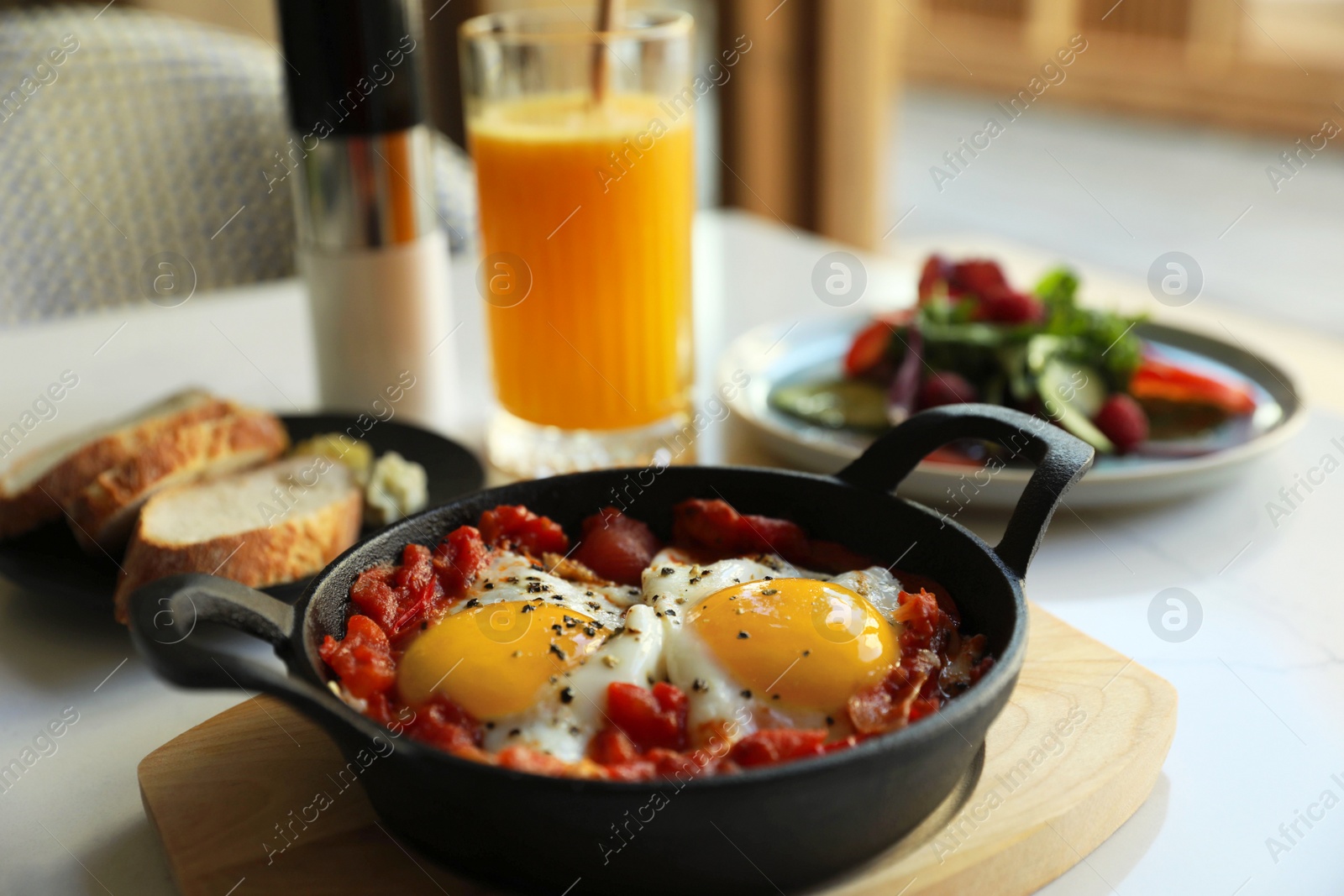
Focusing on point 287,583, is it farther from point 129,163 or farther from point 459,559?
point 129,163

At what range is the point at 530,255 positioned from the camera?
1609 mm

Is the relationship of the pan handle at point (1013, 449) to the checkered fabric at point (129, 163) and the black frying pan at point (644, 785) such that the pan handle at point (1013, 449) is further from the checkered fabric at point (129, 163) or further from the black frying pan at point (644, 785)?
the checkered fabric at point (129, 163)

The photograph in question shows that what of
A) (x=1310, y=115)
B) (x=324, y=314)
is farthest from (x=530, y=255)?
(x=1310, y=115)

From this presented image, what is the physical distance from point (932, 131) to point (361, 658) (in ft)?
29.4

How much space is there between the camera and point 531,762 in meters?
0.83

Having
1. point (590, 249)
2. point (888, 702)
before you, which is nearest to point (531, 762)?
point (888, 702)

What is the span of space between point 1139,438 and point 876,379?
0.40 metres

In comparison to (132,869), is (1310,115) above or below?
below

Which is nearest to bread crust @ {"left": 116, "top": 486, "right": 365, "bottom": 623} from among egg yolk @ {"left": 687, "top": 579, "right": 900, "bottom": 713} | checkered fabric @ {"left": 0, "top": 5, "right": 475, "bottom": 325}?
egg yolk @ {"left": 687, "top": 579, "right": 900, "bottom": 713}

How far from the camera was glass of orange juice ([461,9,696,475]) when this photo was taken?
155 cm

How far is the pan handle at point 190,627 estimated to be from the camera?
75cm

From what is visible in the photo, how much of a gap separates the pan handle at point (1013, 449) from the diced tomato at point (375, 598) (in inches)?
17.0

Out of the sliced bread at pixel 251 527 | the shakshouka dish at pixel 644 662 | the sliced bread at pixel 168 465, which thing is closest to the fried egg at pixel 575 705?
the shakshouka dish at pixel 644 662

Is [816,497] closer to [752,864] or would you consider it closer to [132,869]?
[752,864]
